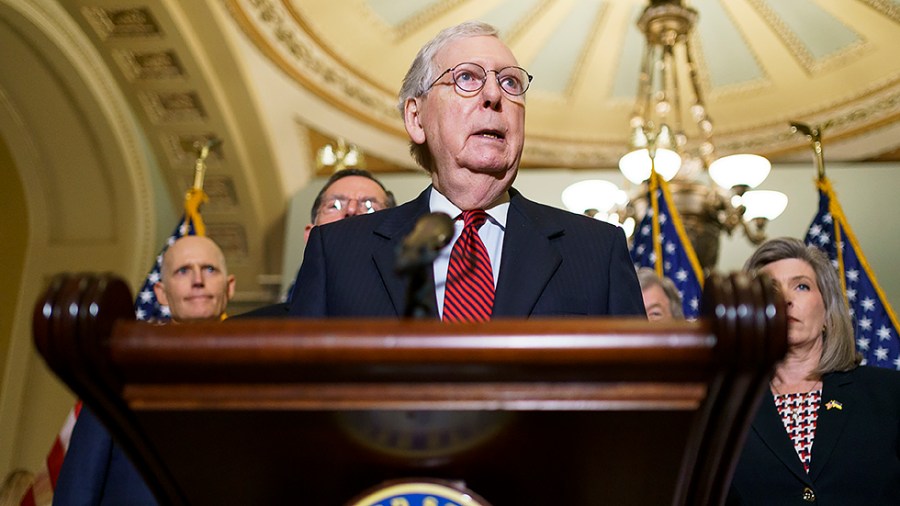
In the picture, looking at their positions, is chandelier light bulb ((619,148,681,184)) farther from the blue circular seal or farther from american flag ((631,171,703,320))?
the blue circular seal

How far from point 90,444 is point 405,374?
1.84 metres

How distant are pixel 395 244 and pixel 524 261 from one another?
212mm

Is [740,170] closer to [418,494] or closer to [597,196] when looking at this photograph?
[597,196]

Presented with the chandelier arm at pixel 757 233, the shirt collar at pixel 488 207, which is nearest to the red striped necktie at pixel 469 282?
the shirt collar at pixel 488 207

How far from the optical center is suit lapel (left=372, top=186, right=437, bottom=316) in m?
1.39

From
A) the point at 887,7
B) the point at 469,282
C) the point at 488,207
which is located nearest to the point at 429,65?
the point at 488,207

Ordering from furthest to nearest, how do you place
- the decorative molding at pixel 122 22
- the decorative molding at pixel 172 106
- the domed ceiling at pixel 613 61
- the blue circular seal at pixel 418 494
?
the domed ceiling at pixel 613 61
the decorative molding at pixel 172 106
the decorative molding at pixel 122 22
the blue circular seal at pixel 418 494

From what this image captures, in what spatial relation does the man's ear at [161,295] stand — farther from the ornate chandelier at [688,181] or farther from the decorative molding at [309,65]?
the decorative molding at [309,65]

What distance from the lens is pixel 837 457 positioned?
6.95 feet

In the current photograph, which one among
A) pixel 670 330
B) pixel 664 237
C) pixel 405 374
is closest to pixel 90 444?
pixel 405 374

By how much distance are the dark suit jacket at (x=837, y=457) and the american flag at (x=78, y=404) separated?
6.82 ft

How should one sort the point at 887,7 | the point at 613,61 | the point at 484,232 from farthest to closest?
the point at 613,61 < the point at 887,7 < the point at 484,232

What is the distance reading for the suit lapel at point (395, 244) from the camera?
1.39 metres

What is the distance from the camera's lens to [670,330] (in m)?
0.84
